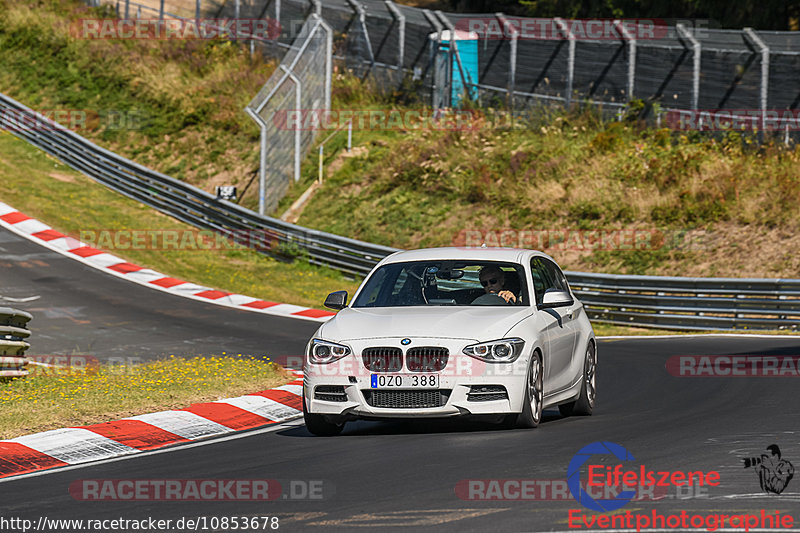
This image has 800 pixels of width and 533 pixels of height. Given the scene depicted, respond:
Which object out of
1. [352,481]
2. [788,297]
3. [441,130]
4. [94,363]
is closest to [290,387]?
[94,363]

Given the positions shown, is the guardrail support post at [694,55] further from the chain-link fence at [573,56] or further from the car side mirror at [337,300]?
the car side mirror at [337,300]

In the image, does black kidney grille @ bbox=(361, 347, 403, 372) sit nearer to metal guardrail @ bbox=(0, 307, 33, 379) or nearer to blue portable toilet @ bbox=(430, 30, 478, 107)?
metal guardrail @ bbox=(0, 307, 33, 379)

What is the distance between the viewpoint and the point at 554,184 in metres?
31.5

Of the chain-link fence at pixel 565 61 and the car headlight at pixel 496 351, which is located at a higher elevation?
the chain-link fence at pixel 565 61

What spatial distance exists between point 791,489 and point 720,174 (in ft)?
76.0

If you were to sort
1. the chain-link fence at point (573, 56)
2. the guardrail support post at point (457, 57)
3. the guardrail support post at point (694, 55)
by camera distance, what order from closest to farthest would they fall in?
1. the chain-link fence at point (573, 56)
2. the guardrail support post at point (694, 55)
3. the guardrail support post at point (457, 57)

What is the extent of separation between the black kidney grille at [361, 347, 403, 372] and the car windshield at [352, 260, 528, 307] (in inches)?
41.7

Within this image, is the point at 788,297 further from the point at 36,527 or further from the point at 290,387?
the point at 36,527

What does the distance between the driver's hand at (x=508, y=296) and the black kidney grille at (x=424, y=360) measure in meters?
1.37

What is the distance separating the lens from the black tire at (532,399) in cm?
990

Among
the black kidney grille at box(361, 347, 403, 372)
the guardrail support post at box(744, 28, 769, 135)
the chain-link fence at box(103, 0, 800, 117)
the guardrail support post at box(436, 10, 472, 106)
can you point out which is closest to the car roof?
the black kidney grille at box(361, 347, 403, 372)

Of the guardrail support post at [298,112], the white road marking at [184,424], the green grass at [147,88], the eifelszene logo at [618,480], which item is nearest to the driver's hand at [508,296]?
the eifelszene logo at [618,480]

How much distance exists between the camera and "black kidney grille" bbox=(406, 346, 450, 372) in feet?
31.8

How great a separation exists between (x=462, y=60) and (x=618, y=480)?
98.2 feet
